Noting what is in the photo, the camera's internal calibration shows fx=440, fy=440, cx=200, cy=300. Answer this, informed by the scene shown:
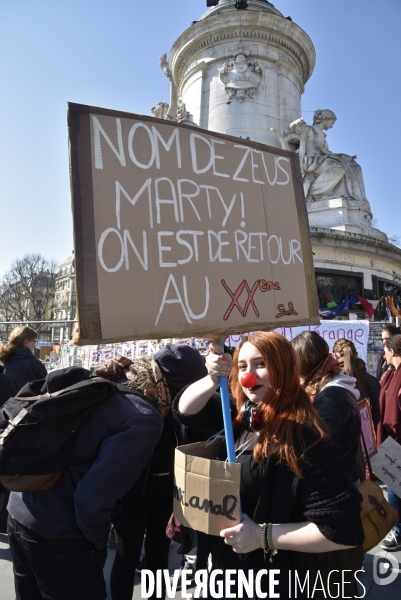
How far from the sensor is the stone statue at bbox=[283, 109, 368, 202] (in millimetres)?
14133

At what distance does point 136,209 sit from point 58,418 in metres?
0.97

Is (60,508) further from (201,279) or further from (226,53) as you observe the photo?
(226,53)

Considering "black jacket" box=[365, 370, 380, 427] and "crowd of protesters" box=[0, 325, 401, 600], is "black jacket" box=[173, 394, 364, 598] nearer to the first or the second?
"crowd of protesters" box=[0, 325, 401, 600]

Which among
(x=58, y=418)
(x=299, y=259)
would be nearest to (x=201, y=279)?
(x=299, y=259)

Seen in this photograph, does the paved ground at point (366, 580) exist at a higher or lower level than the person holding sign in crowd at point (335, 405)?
lower

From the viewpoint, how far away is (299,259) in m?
2.46

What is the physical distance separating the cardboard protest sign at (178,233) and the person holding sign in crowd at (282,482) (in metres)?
0.39

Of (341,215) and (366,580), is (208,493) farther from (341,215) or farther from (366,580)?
(341,215)

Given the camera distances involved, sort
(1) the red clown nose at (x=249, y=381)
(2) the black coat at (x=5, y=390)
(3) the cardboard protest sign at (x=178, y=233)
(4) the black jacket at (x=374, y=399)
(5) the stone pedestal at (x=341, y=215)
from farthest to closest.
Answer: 1. (5) the stone pedestal at (x=341, y=215)
2. (4) the black jacket at (x=374, y=399)
3. (2) the black coat at (x=5, y=390)
4. (3) the cardboard protest sign at (x=178, y=233)
5. (1) the red clown nose at (x=249, y=381)

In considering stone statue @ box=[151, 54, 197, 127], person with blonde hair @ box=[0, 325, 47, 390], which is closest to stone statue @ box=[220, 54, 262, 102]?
stone statue @ box=[151, 54, 197, 127]

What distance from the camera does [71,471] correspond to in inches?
73.2

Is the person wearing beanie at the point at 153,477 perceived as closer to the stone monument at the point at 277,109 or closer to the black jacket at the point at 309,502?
the black jacket at the point at 309,502

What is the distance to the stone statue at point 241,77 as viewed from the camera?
15.3 meters

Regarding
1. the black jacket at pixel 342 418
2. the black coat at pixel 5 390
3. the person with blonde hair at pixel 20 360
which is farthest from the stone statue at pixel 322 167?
the black jacket at pixel 342 418
